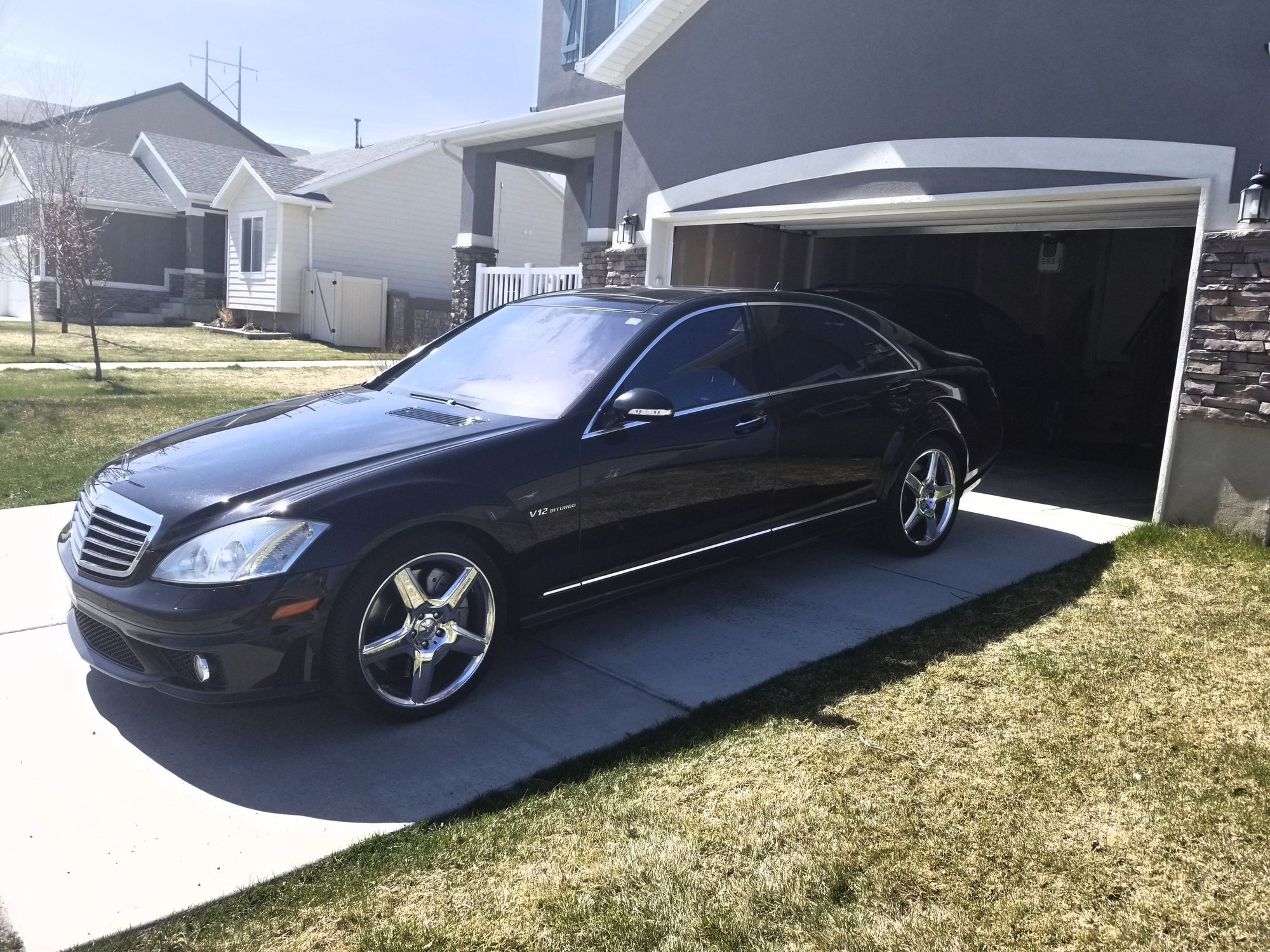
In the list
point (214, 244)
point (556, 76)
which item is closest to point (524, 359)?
point (556, 76)

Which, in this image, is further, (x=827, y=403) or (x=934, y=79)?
(x=934, y=79)

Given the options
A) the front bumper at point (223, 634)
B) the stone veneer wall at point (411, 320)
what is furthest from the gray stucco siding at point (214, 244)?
the front bumper at point (223, 634)

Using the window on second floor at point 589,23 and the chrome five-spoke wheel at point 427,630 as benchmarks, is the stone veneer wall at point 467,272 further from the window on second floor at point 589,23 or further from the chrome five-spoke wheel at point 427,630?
the chrome five-spoke wheel at point 427,630

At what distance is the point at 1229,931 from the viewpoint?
2.87 metres

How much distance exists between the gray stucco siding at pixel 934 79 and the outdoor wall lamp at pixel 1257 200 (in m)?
0.17

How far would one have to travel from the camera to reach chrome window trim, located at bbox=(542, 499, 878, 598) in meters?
4.45

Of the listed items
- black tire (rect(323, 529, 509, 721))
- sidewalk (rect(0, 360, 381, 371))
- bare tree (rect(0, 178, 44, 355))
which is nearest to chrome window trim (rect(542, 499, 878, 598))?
black tire (rect(323, 529, 509, 721))

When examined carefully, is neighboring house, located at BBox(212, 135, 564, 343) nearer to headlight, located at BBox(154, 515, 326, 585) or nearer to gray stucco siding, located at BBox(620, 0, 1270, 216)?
gray stucco siding, located at BBox(620, 0, 1270, 216)

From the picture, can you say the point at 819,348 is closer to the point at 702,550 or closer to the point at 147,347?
the point at 702,550

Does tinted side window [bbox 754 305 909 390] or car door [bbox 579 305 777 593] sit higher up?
tinted side window [bbox 754 305 909 390]

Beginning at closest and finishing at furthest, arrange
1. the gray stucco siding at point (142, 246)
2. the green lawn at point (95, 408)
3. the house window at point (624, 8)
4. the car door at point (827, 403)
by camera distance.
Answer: the car door at point (827, 403) < the green lawn at point (95, 408) < the house window at point (624, 8) < the gray stucco siding at point (142, 246)

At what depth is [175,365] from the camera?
1700 centimetres

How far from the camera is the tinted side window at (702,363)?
192 inches

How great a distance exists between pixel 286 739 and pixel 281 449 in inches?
45.0
